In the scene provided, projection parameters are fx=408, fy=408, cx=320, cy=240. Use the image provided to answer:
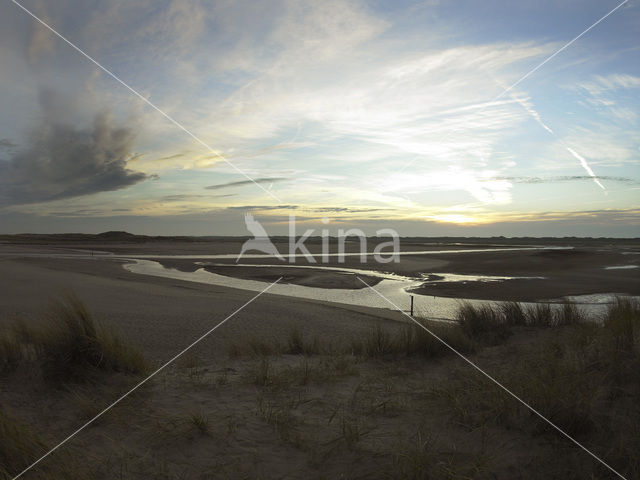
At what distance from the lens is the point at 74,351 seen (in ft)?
19.6

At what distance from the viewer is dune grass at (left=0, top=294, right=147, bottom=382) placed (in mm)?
5801

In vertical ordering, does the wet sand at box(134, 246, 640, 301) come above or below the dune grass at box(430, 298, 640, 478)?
below

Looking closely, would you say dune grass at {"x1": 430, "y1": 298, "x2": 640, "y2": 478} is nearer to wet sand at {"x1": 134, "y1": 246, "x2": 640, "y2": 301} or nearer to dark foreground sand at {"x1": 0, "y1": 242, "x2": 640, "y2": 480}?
dark foreground sand at {"x1": 0, "y1": 242, "x2": 640, "y2": 480}

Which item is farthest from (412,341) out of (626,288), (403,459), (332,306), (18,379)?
(626,288)

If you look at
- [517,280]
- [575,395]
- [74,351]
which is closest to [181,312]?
[74,351]

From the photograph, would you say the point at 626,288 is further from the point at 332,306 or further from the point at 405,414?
the point at 405,414

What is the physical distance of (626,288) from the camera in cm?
2069

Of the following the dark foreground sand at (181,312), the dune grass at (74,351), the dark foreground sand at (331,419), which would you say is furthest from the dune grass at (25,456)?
the dark foreground sand at (181,312)

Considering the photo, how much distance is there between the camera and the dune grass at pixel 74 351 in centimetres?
580

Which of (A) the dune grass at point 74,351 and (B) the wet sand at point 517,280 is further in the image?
(B) the wet sand at point 517,280

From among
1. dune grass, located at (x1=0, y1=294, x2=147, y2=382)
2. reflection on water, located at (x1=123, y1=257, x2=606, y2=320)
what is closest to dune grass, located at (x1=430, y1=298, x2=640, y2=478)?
dune grass, located at (x1=0, y1=294, x2=147, y2=382)

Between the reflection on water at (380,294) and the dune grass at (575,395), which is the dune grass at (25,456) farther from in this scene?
the reflection on water at (380,294)

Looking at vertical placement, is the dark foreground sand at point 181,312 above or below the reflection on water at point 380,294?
above

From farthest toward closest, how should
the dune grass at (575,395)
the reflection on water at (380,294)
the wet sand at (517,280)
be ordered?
1. the wet sand at (517,280)
2. the reflection on water at (380,294)
3. the dune grass at (575,395)
